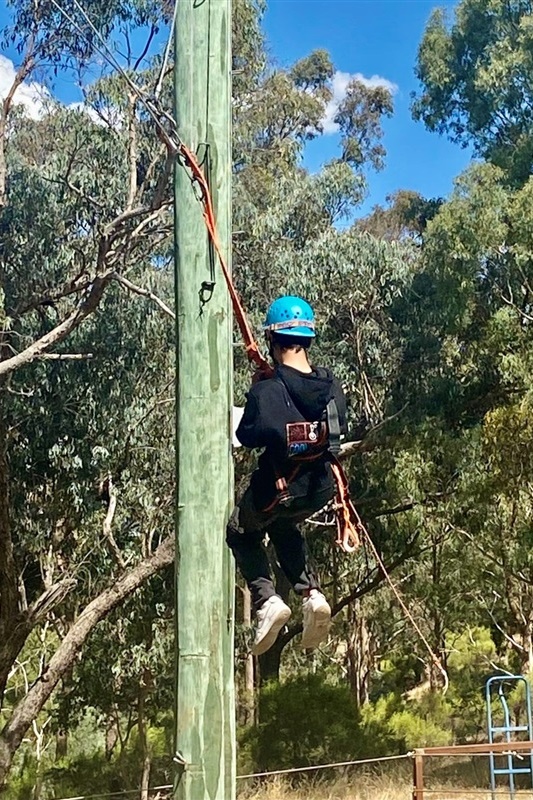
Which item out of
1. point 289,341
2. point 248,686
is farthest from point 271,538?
point 248,686

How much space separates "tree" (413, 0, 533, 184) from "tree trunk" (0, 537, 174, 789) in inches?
248

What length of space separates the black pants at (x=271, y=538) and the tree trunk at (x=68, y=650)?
9.11 metres

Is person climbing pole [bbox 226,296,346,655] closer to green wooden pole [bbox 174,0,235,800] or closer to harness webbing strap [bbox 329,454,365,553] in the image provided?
harness webbing strap [bbox 329,454,365,553]

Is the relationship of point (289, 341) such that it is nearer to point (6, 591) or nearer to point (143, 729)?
point (6, 591)

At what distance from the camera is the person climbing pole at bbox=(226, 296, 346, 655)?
3.29 metres

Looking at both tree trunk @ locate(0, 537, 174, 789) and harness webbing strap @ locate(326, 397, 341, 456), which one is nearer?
harness webbing strap @ locate(326, 397, 341, 456)

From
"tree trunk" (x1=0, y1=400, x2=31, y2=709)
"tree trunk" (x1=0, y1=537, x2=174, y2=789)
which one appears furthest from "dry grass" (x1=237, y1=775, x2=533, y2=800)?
"tree trunk" (x1=0, y1=400, x2=31, y2=709)

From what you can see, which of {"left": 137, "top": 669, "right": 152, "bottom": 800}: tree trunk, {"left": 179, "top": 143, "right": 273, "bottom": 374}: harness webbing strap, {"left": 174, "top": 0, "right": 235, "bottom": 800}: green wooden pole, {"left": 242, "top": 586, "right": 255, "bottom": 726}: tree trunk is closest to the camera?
{"left": 174, "top": 0, "right": 235, "bottom": 800}: green wooden pole

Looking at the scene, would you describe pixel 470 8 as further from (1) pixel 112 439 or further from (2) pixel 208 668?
(2) pixel 208 668

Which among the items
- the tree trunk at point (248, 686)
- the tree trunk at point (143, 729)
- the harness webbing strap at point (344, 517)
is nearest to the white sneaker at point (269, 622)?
the harness webbing strap at point (344, 517)

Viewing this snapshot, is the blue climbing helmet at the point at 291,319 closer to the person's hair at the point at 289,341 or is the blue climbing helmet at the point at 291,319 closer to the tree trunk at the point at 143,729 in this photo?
the person's hair at the point at 289,341

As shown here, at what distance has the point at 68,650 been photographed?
505 inches

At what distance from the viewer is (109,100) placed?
467 inches

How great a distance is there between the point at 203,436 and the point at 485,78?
1132 cm
